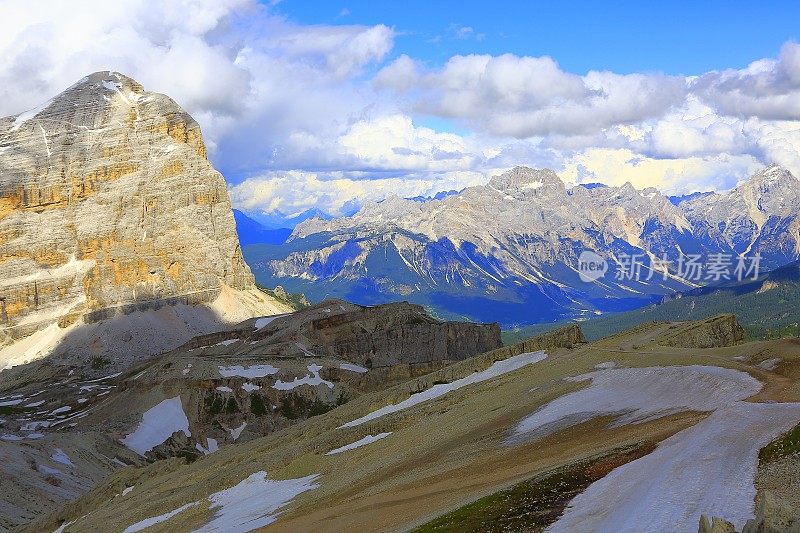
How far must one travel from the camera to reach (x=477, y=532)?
31359mm

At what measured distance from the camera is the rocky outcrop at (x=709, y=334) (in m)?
73.8

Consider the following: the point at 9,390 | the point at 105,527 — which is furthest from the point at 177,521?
the point at 9,390

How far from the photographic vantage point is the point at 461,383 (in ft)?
284

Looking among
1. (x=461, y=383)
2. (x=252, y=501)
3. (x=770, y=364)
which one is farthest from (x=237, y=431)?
(x=770, y=364)

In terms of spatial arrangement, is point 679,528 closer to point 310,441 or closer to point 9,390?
point 310,441

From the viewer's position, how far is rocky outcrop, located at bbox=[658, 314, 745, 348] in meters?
73.8

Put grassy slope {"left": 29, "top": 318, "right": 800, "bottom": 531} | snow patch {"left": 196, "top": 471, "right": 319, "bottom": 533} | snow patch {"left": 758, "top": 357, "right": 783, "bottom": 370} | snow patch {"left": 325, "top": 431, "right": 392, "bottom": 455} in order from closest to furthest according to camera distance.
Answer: grassy slope {"left": 29, "top": 318, "right": 800, "bottom": 531} < snow patch {"left": 196, "top": 471, "right": 319, "bottom": 533} < snow patch {"left": 758, "top": 357, "right": 783, "bottom": 370} < snow patch {"left": 325, "top": 431, "right": 392, "bottom": 455}

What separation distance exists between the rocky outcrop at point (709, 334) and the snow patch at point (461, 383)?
13.4m

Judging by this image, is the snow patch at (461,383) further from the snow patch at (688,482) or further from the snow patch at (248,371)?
the snow patch at (248,371)

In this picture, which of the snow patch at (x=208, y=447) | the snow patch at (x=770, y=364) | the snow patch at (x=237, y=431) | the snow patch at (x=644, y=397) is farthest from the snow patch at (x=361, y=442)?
the snow patch at (x=237, y=431)

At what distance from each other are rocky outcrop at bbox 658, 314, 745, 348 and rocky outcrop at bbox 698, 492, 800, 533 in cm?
5070

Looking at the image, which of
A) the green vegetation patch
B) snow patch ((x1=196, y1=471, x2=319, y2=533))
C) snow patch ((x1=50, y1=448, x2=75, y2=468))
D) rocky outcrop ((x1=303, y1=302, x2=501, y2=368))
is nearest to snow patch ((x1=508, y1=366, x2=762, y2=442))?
the green vegetation patch

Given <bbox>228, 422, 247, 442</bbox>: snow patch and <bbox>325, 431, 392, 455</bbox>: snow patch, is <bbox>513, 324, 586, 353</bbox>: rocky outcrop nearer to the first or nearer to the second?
<bbox>325, 431, 392, 455</bbox>: snow patch

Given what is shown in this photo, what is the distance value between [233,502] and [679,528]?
41.4 m
